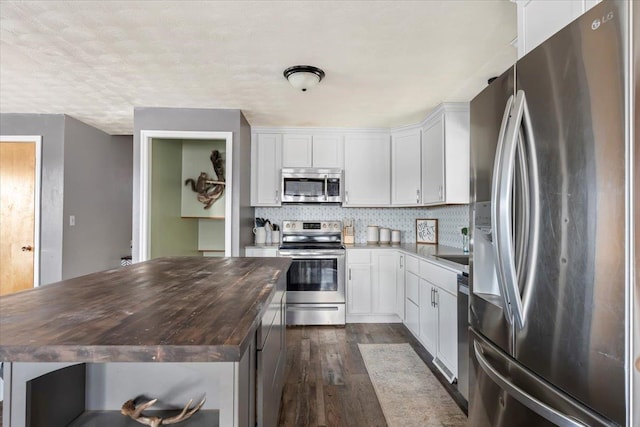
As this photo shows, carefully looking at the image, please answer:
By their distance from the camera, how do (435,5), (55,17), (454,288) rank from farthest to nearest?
(454,288), (55,17), (435,5)

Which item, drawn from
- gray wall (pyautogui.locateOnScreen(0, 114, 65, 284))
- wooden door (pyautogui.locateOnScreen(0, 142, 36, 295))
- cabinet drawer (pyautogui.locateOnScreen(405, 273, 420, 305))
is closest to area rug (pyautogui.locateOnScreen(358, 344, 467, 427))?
cabinet drawer (pyautogui.locateOnScreen(405, 273, 420, 305))

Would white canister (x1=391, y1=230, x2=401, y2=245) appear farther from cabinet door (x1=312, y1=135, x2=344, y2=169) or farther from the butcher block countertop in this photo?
the butcher block countertop

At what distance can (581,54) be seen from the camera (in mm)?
836

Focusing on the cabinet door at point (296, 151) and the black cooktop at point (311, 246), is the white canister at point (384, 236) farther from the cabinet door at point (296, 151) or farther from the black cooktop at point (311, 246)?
the cabinet door at point (296, 151)

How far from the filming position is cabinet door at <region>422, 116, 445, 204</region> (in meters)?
3.19

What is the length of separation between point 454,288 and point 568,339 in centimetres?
146

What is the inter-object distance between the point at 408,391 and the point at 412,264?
1304mm

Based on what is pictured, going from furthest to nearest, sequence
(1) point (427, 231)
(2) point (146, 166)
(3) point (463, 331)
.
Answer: (1) point (427, 231) < (2) point (146, 166) < (3) point (463, 331)

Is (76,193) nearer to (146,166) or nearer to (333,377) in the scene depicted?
(146,166)

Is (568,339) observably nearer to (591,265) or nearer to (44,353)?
(591,265)

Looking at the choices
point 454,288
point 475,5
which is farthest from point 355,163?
point 475,5

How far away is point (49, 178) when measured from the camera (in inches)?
Result: 138

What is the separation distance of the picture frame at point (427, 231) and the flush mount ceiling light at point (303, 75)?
7.79 ft

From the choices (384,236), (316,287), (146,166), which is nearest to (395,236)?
(384,236)
